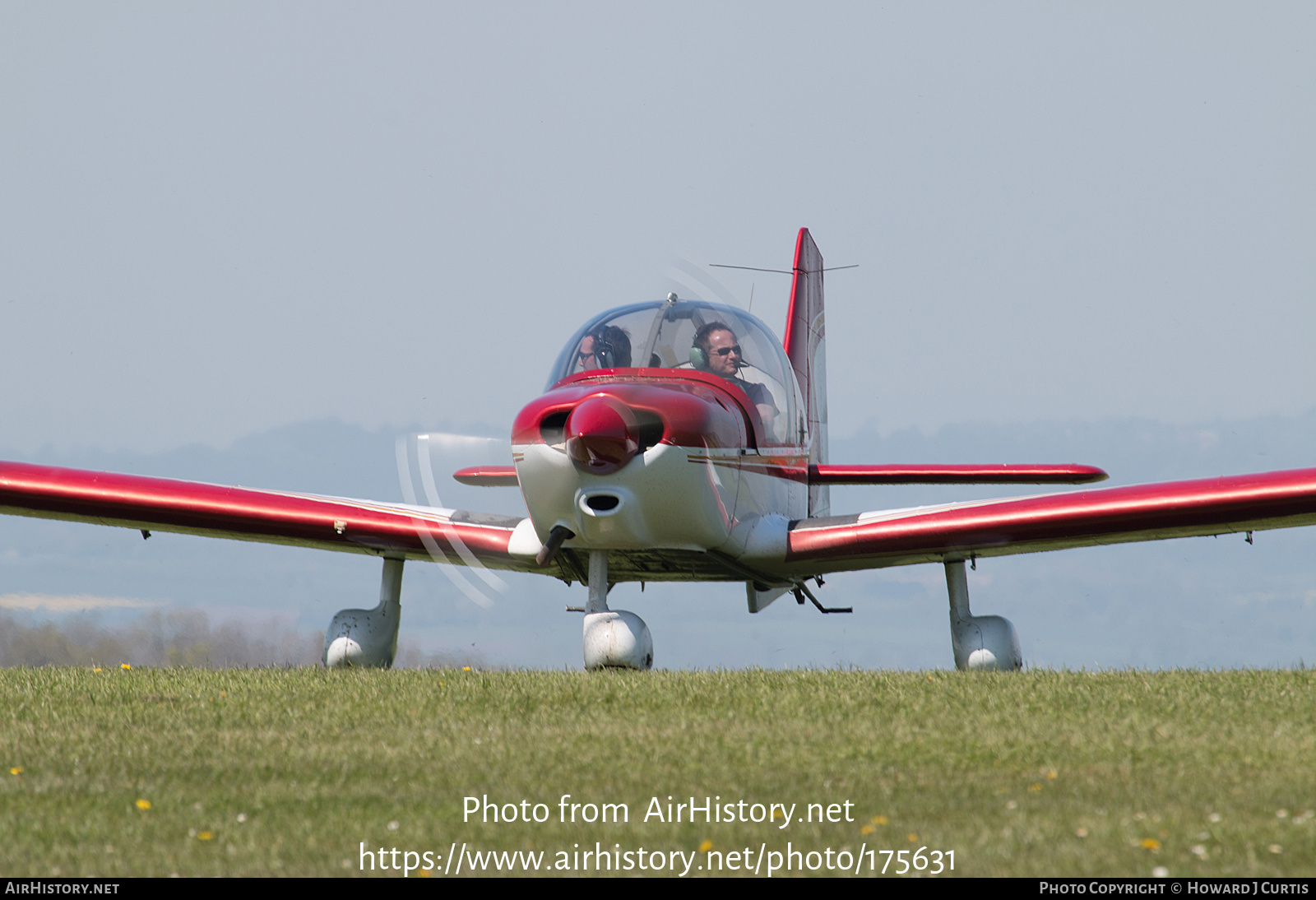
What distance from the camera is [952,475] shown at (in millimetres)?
13094

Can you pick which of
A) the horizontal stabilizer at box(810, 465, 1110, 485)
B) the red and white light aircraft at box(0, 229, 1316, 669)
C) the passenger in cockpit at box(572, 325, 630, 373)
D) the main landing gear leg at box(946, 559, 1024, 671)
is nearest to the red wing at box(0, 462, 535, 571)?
the red and white light aircraft at box(0, 229, 1316, 669)

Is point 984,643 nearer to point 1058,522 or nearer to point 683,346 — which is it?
point 1058,522

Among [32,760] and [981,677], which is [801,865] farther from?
[981,677]

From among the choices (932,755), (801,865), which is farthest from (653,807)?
(932,755)

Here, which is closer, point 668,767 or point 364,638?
point 668,767

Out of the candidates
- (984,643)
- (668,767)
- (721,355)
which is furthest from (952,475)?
(668,767)

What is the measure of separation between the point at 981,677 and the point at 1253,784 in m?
3.53

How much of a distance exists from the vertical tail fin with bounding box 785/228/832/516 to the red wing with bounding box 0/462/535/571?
592 centimetres

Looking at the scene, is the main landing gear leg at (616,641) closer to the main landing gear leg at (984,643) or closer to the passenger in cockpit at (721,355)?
the passenger in cockpit at (721,355)

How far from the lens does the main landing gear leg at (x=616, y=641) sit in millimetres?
9930

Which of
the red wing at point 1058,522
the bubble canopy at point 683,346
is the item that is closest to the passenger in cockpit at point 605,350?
the bubble canopy at point 683,346

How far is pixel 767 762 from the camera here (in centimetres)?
636

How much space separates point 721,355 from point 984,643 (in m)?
3.48

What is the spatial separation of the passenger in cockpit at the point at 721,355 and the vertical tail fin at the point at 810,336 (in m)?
5.21
